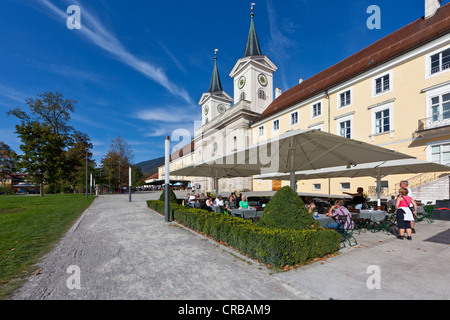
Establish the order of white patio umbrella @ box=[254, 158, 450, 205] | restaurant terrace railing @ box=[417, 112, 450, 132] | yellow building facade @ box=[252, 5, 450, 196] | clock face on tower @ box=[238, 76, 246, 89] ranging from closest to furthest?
white patio umbrella @ box=[254, 158, 450, 205], restaurant terrace railing @ box=[417, 112, 450, 132], yellow building facade @ box=[252, 5, 450, 196], clock face on tower @ box=[238, 76, 246, 89]

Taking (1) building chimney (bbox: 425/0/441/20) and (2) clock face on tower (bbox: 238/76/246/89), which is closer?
(1) building chimney (bbox: 425/0/441/20)

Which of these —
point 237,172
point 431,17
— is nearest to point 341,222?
point 237,172

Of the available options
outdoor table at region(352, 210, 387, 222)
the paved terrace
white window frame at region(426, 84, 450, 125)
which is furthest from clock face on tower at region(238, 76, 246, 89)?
the paved terrace

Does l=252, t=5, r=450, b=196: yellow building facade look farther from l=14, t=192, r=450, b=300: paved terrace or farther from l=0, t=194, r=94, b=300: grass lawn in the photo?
l=0, t=194, r=94, b=300: grass lawn

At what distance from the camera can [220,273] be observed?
4.13 metres

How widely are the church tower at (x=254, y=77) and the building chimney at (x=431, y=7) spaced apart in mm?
23031

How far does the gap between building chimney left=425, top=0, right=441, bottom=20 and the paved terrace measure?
23.4 metres

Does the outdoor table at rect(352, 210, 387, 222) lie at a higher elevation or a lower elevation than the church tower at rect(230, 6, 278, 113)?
lower

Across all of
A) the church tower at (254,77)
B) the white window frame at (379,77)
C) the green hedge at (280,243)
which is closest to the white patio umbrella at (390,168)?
the green hedge at (280,243)

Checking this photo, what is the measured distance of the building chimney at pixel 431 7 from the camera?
19062 mm

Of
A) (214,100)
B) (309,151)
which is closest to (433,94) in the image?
(309,151)

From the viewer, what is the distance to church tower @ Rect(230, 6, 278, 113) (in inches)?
1511

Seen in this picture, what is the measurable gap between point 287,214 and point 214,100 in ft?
164

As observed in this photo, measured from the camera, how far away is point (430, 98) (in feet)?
51.3
